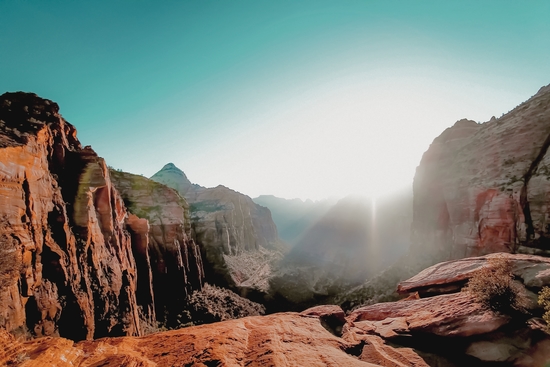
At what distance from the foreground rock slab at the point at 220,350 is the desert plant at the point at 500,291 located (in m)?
3.31

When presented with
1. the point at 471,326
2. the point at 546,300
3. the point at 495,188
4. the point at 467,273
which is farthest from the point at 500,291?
the point at 495,188

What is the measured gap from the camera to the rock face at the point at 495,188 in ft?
62.3

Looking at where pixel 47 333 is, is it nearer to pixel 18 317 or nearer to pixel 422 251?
pixel 18 317

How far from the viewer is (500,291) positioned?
8047mm

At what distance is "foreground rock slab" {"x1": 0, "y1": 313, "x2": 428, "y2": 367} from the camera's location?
20.2ft

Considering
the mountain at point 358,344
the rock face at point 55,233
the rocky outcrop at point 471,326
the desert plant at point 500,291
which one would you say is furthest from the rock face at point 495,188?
the rock face at point 55,233

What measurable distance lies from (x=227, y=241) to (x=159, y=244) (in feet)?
82.7

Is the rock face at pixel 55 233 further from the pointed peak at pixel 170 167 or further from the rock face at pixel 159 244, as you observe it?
the pointed peak at pixel 170 167

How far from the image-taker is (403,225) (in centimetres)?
6731

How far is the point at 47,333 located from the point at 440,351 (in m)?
17.6

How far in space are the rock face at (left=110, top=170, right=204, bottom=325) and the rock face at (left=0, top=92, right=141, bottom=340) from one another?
5.15 metres

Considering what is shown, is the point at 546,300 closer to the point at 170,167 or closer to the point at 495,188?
the point at 495,188

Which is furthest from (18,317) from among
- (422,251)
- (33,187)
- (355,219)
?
(355,219)

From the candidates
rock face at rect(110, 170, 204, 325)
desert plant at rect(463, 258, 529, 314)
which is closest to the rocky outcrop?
desert plant at rect(463, 258, 529, 314)
